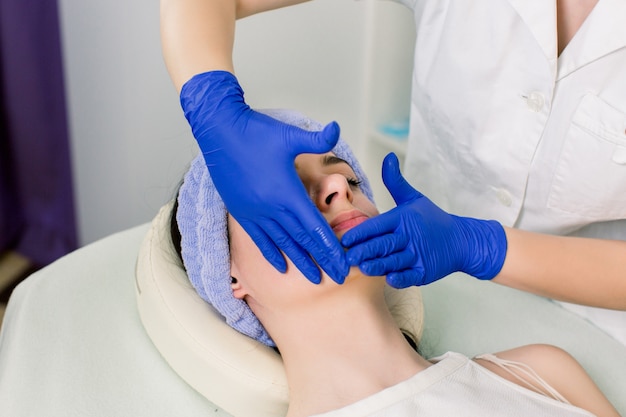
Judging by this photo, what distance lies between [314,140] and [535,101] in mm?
518

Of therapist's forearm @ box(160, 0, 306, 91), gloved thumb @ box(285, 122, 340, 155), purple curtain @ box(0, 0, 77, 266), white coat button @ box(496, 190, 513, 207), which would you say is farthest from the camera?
purple curtain @ box(0, 0, 77, 266)

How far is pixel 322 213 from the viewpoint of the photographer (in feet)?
3.47

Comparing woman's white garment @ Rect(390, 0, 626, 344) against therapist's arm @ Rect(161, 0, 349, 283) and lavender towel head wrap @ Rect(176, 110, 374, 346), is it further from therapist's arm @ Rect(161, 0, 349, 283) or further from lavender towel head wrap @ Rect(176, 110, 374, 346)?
therapist's arm @ Rect(161, 0, 349, 283)

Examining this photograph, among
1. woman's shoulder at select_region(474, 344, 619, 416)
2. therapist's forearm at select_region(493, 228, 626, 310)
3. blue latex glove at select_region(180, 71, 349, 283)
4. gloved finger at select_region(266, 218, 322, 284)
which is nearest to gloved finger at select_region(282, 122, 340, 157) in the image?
blue latex glove at select_region(180, 71, 349, 283)

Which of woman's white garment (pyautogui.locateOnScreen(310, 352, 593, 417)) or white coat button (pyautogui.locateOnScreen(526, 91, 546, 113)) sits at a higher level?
white coat button (pyautogui.locateOnScreen(526, 91, 546, 113))

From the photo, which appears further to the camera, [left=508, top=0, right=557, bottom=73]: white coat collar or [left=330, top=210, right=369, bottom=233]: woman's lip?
[left=508, top=0, right=557, bottom=73]: white coat collar

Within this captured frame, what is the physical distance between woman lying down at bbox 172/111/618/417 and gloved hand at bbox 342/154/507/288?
0.08m

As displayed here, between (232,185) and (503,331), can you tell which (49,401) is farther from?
(503,331)

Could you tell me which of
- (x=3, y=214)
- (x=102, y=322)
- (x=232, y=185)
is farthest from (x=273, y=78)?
(x=232, y=185)

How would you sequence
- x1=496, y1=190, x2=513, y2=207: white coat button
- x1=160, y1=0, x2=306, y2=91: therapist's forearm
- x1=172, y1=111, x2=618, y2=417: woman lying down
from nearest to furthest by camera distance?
x1=172, y1=111, x2=618, y2=417: woman lying down → x1=160, y1=0, x2=306, y2=91: therapist's forearm → x1=496, y1=190, x2=513, y2=207: white coat button

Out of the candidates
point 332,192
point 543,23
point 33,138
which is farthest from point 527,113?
point 33,138

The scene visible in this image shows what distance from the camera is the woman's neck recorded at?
1.05m

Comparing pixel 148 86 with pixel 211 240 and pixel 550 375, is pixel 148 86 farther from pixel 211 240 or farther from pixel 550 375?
pixel 550 375

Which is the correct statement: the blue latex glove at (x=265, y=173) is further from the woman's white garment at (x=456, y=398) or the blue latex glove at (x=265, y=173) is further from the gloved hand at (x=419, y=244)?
the woman's white garment at (x=456, y=398)
